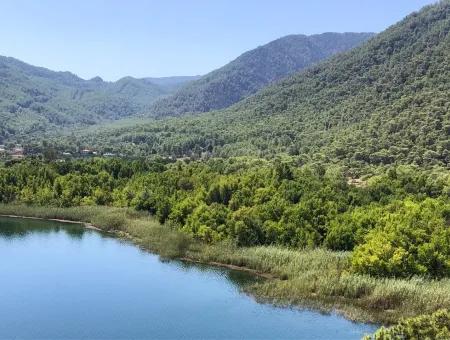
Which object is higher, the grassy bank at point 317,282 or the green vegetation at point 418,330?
the green vegetation at point 418,330

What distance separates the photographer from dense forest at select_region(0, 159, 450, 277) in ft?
185

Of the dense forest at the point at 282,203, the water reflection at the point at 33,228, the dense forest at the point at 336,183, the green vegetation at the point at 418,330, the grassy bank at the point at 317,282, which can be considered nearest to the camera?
the green vegetation at the point at 418,330

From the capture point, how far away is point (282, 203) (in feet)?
244

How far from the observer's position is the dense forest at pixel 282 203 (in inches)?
2226

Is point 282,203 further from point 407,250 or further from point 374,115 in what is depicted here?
point 374,115

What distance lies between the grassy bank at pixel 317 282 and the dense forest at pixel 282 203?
255 centimetres

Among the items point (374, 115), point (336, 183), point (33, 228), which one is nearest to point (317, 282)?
point (336, 183)

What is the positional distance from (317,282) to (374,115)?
9761cm

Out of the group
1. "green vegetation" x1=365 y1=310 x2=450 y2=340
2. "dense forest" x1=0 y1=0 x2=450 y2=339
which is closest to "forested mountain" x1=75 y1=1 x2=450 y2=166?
"dense forest" x1=0 y1=0 x2=450 y2=339

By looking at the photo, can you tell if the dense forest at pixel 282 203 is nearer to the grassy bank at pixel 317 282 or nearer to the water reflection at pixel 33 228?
the grassy bank at pixel 317 282

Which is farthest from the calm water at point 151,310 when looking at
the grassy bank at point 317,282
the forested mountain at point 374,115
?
the forested mountain at point 374,115

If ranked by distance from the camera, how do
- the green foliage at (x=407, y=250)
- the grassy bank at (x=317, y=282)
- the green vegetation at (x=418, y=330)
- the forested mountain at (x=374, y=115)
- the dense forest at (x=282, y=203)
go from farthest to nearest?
the forested mountain at (x=374, y=115) → the dense forest at (x=282, y=203) → the green foliage at (x=407, y=250) → the grassy bank at (x=317, y=282) → the green vegetation at (x=418, y=330)

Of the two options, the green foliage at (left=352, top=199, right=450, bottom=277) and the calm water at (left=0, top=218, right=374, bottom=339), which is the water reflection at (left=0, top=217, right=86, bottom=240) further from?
the green foliage at (left=352, top=199, right=450, bottom=277)

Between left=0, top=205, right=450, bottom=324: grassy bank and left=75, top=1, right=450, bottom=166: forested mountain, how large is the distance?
57.8 metres
